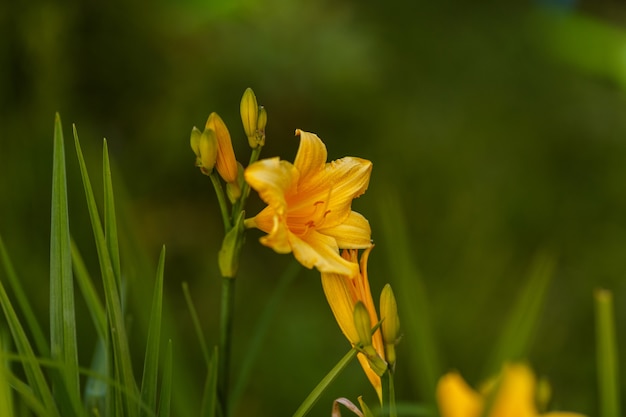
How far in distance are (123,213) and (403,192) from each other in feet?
3.70

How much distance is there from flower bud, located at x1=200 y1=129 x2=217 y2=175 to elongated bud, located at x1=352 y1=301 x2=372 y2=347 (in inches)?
4.8

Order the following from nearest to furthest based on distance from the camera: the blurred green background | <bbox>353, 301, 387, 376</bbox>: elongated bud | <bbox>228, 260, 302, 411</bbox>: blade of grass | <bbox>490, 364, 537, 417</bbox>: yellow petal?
<bbox>490, 364, 537, 417</bbox>: yellow petal
<bbox>353, 301, 387, 376</bbox>: elongated bud
<bbox>228, 260, 302, 411</bbox>: blade of grass
the blurred green background

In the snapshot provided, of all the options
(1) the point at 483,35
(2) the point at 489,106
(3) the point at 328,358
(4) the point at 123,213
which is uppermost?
(1) the point at 483,35

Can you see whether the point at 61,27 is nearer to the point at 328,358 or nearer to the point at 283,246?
the point at 328,358

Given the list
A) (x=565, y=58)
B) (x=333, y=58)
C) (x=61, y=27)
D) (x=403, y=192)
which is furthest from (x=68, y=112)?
(x=565, y=58)

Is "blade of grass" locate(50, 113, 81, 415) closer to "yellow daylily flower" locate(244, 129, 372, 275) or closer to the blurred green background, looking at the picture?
"yellow daylily flower" locate(244, 129, 372, 275)

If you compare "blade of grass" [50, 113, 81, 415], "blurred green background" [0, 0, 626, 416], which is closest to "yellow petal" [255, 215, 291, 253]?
"blade of grass" [50, 113, 81, 415]

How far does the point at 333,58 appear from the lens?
1.48 metres

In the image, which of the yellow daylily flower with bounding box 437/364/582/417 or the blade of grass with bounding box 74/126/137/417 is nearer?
the yellow daylily flower with bounding box 437/364/582/417

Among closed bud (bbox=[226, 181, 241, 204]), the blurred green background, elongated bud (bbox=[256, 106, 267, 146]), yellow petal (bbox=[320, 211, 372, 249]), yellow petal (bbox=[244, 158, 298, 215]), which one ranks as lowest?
the blurred green background

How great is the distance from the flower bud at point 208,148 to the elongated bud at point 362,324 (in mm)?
122

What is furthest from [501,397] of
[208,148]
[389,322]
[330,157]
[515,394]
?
[330,157]

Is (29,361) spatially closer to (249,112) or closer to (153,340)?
(153,340)

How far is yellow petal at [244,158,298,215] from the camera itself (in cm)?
38
